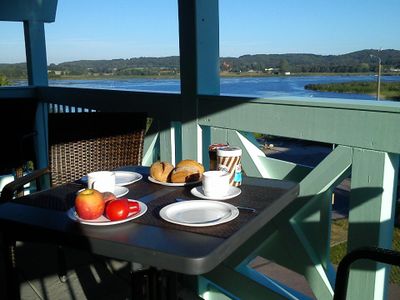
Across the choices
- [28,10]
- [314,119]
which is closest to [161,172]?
[314,119]

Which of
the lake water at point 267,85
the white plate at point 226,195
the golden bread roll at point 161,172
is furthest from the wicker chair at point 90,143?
the white plate at point 226,195

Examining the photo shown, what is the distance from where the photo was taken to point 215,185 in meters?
1.48

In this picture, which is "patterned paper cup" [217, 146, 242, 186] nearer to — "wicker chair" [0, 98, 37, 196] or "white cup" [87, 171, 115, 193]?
"white cup" [87, 171, 115, 193]

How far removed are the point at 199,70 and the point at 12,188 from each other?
1182 mm

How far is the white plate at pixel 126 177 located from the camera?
178cm

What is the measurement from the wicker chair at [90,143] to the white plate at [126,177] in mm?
673

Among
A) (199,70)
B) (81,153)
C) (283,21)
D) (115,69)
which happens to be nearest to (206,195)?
(199,70)

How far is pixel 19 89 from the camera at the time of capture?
3.96 meters

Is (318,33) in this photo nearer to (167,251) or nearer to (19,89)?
(19,89)

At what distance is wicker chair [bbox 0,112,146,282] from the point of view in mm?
2469

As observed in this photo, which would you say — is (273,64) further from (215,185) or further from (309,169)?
(215,185)

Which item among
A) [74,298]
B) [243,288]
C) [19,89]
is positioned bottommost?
[74,298]

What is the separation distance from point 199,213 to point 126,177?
649mm

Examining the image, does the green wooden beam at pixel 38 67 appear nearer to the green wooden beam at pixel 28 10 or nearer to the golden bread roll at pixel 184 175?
the green wooden beam at pixel 28 10
